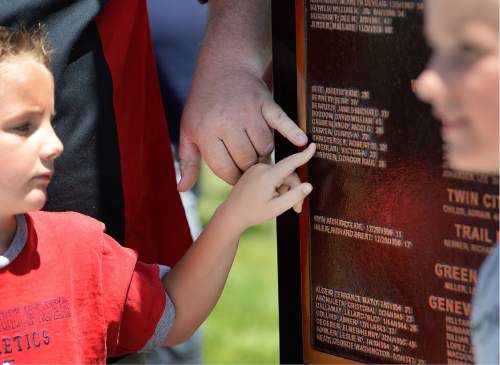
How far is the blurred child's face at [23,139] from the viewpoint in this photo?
184cm

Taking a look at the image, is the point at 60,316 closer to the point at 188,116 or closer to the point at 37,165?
the point at 37,165

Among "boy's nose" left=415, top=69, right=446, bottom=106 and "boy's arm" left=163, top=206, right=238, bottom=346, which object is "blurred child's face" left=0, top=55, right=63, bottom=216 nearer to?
"boy's arm" left=163, top=206, right=238, bottom=346

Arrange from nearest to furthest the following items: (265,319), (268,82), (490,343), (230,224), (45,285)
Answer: (490,343)
(45,285)
(230,224)
(268,82)
(265,319)

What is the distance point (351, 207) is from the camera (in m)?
1.99

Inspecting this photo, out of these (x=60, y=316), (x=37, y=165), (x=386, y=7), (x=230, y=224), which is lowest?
(x=60, y=316)

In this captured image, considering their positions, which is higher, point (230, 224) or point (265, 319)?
point (230, 224)

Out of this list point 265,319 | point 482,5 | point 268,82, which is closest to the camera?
point 482,5

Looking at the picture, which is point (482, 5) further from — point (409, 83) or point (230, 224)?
point (230, 224)

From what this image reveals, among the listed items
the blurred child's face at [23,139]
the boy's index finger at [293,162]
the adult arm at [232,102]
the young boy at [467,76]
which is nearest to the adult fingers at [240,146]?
the adult arm at [232,102]

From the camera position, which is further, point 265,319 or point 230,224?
point 265,319

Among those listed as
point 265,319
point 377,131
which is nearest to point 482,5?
point 377,131

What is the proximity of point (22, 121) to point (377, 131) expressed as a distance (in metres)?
0.68

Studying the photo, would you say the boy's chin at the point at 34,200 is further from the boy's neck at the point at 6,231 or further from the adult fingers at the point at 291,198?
the adult fingers at the point at 291,198

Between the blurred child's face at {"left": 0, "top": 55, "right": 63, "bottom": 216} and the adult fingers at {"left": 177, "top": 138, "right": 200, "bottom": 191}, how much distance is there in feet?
1.35
